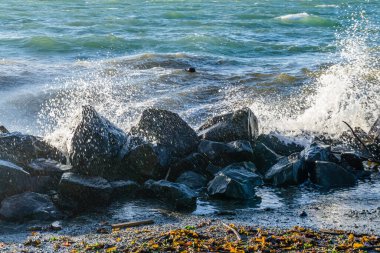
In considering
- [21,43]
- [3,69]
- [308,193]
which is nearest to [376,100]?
[308,193]

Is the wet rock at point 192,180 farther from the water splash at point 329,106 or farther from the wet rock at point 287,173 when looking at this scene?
the water splash at point 329,106

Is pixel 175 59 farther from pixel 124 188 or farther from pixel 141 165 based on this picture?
pixel 124 188

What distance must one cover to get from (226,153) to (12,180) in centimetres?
223

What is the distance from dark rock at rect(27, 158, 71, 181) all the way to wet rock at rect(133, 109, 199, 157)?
105 cm

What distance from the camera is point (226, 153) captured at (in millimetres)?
6672

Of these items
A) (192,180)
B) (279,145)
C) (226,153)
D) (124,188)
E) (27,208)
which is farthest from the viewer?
(279,145)

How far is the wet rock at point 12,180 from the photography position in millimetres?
5594

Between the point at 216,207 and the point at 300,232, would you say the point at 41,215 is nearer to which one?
the point at 216,207

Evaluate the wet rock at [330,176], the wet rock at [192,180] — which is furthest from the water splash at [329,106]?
the wet rock at [192,180]

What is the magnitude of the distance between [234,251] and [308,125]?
4448mm

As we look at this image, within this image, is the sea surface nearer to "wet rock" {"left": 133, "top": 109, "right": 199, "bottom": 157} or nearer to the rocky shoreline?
the rocky shoreline

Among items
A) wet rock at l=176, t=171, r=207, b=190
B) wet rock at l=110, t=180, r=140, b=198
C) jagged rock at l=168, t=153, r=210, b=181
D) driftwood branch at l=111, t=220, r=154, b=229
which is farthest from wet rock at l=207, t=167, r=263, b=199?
driftwood branch at l=111, t=220, r=154, b=229

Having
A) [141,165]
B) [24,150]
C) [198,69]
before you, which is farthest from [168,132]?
[198,69]

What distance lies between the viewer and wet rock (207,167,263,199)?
19.0ft
